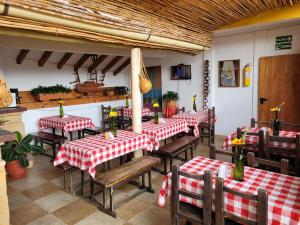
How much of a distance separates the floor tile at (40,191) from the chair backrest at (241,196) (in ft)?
8.29

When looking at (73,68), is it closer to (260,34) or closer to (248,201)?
(260,34)

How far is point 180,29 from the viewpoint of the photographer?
3.97 metres

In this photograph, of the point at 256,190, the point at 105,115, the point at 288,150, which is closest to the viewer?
the point at 256,190

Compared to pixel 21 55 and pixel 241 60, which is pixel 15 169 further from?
pixel 241 60

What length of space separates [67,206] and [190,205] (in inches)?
66.1

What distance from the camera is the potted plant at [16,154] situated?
11.7ft

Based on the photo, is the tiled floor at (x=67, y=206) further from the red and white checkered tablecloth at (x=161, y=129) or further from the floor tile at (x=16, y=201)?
the red and white checkered tablecloth at (x=161, y=129)

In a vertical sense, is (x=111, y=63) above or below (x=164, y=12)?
below

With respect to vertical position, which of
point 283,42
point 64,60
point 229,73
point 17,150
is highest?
point 283,42

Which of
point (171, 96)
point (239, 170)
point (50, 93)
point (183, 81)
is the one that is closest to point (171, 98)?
point (171, 96)

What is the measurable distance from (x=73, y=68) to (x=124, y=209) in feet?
15.4

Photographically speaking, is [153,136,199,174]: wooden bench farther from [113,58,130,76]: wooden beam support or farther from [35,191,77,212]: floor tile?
[113,58,130,76]: wooden beam support

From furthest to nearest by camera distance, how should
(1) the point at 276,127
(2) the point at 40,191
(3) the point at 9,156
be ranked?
Result: (3) the point at 9,156
(2) the point at 40,191
(1) the point at 276,127

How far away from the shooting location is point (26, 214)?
9.04ft
